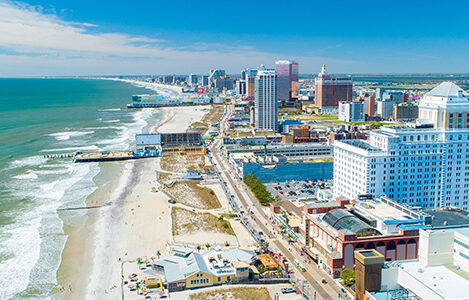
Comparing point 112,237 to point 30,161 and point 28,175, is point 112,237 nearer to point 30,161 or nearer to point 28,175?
point 28,175

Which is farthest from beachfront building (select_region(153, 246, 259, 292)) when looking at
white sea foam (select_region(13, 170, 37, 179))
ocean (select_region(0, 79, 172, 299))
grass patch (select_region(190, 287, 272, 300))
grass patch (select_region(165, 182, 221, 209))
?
white sea foam (select_region(13, 170, 37, 179))

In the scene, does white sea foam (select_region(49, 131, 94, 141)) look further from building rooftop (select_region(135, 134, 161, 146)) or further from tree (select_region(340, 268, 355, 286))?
tree (select_region(340, 268, 355, 286))

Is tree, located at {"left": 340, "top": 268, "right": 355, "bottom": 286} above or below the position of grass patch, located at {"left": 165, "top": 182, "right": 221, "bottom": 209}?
below

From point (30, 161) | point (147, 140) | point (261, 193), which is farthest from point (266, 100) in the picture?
point (261, 193)

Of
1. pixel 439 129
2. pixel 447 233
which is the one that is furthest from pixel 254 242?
pixel 439 129

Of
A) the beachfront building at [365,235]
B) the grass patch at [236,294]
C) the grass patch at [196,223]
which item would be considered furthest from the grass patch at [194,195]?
the grass patch at [236,294]

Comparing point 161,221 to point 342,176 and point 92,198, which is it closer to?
point 92,198

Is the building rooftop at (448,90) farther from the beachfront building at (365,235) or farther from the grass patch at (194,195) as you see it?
the grass patch at (194,195)
